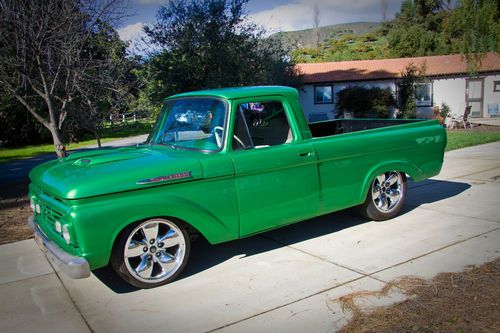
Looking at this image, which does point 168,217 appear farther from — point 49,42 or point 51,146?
point 51,146

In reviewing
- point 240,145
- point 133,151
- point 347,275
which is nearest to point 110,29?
point 133,151

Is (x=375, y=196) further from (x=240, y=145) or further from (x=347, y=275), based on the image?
(x=240, y=145)

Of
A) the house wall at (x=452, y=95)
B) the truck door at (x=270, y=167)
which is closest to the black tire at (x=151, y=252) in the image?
the truck door at (x=270, y=167)

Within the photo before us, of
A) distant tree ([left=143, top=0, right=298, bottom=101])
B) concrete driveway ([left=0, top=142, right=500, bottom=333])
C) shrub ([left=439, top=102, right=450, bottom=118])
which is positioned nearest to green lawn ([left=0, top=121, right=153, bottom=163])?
distant tree ([left=143, top=0, right=298, bottom=101])

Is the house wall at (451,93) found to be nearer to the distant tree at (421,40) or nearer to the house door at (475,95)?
the house door at (475,95)

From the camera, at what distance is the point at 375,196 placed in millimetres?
5695

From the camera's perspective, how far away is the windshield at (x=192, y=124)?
14.5 ft

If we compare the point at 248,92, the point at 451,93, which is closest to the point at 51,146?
the point at 248,92

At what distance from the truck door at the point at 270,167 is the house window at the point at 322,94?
25016mm

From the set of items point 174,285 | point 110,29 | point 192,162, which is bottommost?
point 174,285

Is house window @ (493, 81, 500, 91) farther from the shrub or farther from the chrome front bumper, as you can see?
the chrome front bumper

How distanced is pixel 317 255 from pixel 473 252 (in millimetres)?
1655

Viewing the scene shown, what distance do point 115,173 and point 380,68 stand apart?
29681mm

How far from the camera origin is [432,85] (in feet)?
89.4
